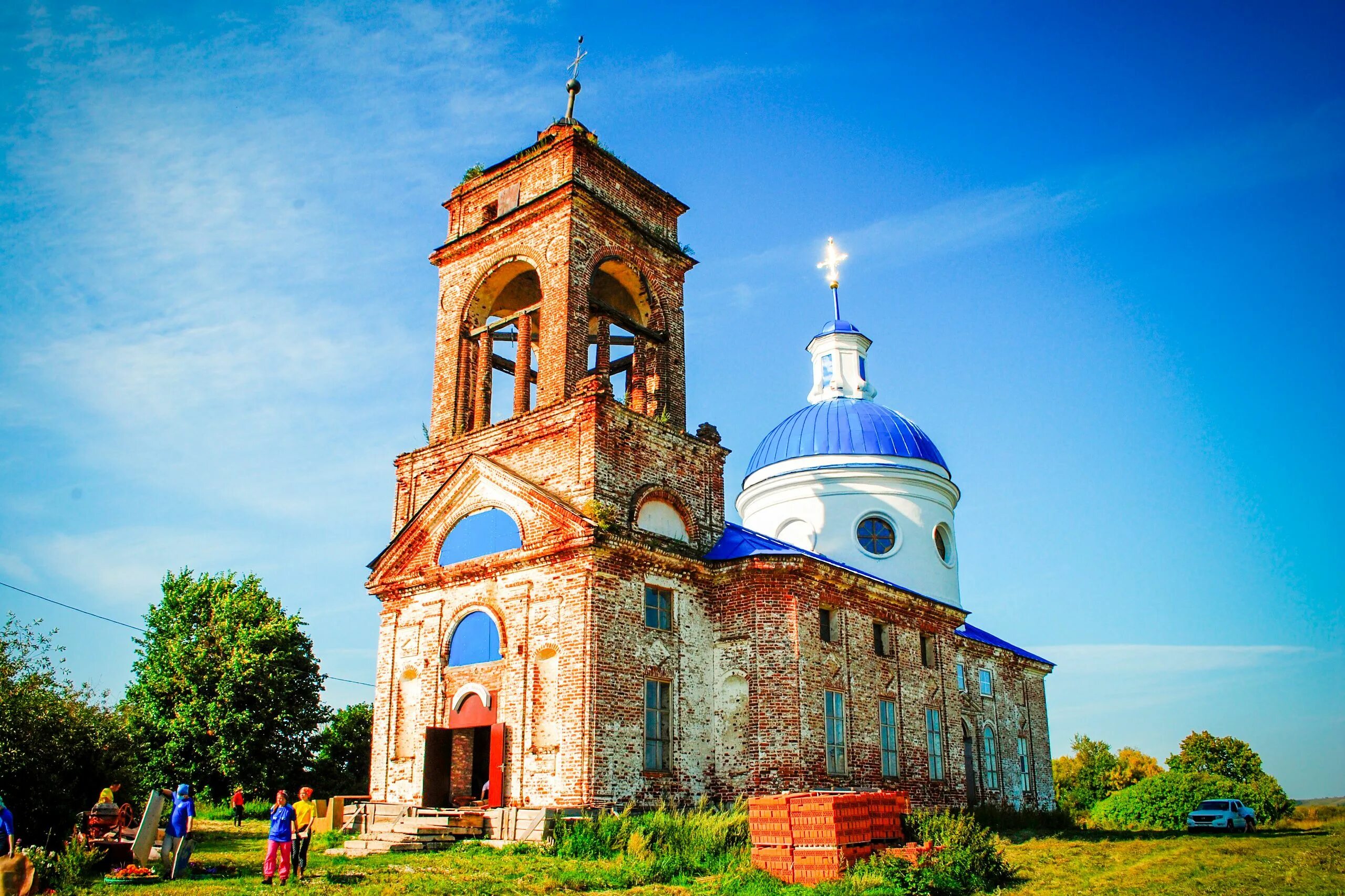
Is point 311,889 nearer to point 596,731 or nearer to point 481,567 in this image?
point 596,731

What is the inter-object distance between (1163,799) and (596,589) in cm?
2152

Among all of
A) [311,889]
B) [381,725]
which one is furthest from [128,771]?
[311,889]

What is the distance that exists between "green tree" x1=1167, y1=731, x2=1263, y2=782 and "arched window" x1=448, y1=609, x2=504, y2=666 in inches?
1641

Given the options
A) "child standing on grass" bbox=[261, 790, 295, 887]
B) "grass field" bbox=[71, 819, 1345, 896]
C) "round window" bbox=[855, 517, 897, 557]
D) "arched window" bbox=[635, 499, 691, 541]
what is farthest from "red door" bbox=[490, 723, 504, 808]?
"round window" bbox=[855, 517, 897, 557]

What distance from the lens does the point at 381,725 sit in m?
20.1

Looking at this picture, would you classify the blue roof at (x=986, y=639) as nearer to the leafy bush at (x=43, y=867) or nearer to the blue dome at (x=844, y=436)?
the blue dome at (x=844, y=436)

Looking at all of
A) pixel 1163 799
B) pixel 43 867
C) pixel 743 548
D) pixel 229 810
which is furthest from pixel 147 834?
pixel 1163 799

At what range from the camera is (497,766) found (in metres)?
17.6

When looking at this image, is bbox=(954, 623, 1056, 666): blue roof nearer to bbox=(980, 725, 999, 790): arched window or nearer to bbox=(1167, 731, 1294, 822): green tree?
bbox=(980, 725, 999, 790): arched window

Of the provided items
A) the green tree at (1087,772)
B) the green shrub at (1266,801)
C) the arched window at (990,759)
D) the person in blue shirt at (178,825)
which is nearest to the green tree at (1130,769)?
the green tree at (1087,772)

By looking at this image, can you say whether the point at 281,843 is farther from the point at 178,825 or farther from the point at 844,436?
the point at 844,436

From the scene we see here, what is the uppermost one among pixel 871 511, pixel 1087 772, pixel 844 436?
pixel 844 436

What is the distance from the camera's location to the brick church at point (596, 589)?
701 inches

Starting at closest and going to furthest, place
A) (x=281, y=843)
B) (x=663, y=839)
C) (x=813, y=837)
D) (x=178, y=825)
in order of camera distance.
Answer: (x=281, y=843) → (x=813, y=837) → (x=178, y=825) → (x=663, y=839)
